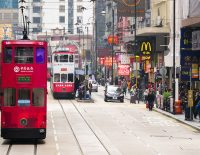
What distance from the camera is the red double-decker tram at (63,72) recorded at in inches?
2694

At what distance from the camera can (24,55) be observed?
27812 millimetres

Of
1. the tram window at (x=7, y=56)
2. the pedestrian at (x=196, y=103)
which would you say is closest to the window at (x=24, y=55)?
the tram window at (x=7, y=56)

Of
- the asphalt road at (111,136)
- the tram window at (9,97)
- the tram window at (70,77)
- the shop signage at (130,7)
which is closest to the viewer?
the asphalt road at (111,136)

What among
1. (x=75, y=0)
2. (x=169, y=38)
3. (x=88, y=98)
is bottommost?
(x=88, y=98)

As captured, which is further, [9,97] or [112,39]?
[112,39]

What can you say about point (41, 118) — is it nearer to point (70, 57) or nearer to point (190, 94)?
point (190, 94)

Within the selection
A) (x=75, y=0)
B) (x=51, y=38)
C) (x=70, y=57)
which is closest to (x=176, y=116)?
(x=70, y=57)

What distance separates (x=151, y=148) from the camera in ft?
90.5

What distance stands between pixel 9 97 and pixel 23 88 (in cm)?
66

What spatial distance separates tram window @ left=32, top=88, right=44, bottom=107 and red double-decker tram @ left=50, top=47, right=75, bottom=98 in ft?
132

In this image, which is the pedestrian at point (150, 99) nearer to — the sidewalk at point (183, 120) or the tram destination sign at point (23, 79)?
the sidewalk at point (183, 120)

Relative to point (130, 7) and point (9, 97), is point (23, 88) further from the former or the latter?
point (130, 7)

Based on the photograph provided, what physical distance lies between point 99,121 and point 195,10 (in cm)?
989

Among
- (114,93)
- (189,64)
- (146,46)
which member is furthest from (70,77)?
(189,64)
